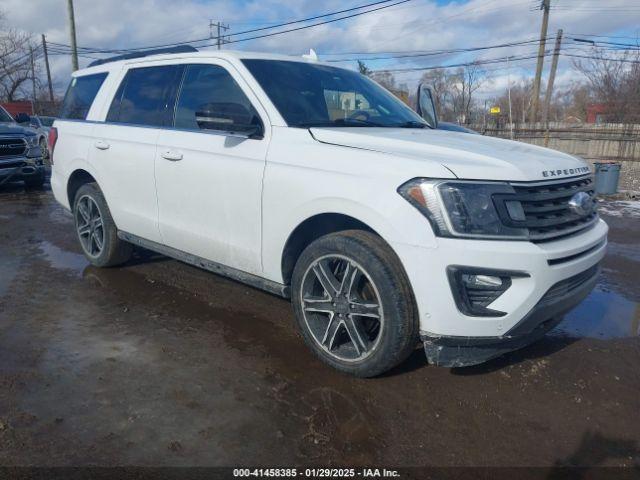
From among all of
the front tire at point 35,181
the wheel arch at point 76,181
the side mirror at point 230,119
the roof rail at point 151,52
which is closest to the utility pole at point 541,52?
the front tire at point 35,181

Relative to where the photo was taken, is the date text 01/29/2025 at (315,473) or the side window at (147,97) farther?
the side window at (147,97)

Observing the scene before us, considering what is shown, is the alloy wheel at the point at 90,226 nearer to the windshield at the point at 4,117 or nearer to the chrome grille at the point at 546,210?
the chrome grille at the point at 546,210

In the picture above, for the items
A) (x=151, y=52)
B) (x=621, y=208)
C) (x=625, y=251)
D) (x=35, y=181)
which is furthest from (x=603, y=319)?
→ (x=35, y=181)

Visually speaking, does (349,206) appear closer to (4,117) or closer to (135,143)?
(135,143)

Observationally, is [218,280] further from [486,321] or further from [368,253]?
[486,321]

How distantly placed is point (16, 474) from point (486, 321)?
7.70 ft

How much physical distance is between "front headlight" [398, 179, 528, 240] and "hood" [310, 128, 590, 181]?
0.07 metres

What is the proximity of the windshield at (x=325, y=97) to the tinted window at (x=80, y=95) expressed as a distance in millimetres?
2214

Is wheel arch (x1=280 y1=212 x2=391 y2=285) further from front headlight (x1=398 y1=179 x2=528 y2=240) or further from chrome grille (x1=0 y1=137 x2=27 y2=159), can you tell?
chrome grille (x1=0 y1=137 x2=27 y2=159)

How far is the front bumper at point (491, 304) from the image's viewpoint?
262cm

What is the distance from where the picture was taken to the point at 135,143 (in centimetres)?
443

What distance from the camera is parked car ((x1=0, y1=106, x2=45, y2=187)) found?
1022 centimetres

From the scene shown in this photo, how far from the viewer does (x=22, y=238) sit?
686 cm

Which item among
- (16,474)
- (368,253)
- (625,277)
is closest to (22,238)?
(16,474)
